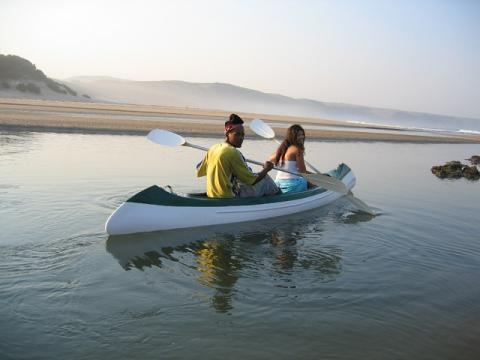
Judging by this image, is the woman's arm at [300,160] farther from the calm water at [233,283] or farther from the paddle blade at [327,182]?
the calm water at [233,283]

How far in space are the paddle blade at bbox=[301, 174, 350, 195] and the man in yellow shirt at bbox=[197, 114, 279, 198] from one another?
1.39 m

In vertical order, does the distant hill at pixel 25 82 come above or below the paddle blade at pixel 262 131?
above

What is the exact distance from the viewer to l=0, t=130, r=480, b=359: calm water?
426cm

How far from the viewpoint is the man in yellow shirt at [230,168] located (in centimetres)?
756

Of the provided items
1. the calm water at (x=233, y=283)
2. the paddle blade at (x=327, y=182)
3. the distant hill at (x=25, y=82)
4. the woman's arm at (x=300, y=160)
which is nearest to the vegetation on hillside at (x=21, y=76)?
the distant hill at (x=25, y=82)

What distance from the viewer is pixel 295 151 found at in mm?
9430

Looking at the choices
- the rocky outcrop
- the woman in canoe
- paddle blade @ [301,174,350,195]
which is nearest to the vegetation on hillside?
the rocky outcrop

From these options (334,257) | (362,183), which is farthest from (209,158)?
(362,183)

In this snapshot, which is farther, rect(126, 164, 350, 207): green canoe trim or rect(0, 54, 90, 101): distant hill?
rect(0, 54, 90, 101): distant hill

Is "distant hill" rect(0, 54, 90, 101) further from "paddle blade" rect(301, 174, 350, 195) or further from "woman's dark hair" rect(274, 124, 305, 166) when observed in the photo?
"paddle blade" rect(301, 174, 350, 195)

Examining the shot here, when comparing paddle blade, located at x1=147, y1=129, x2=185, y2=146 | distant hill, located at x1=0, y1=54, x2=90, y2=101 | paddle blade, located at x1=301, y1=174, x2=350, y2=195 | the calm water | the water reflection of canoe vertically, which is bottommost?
the calm water

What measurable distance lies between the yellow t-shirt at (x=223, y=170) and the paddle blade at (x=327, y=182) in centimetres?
196

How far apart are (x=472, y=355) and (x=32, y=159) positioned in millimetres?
12280

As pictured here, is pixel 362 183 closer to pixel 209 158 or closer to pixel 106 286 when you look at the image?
pixel 209 158
